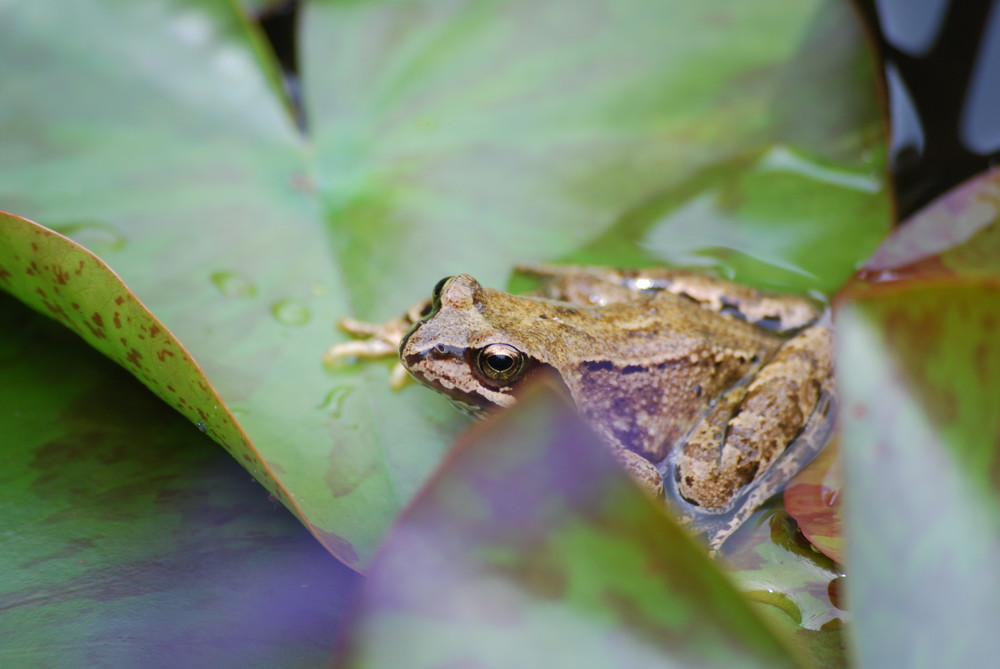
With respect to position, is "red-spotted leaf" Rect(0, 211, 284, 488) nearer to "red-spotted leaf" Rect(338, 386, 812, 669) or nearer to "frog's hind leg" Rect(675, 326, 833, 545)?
"red-spotted leaf" Rect(338, 386, 812, 669)

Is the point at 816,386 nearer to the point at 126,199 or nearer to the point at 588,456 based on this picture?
the point at 588,456

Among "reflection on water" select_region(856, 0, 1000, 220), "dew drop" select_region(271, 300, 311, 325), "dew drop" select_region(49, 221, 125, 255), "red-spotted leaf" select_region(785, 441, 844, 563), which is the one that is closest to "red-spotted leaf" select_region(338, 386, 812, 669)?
"red-spotted leaf" select_region(785, 441, 844, 563)

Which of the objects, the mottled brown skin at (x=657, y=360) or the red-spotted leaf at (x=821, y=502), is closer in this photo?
the red-spotted leaf at (x=821, y=502)

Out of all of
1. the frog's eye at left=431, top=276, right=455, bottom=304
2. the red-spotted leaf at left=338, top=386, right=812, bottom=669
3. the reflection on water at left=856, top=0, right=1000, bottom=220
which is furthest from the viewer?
the reflection on water at left=856, top=0, right=1000, bottom=220

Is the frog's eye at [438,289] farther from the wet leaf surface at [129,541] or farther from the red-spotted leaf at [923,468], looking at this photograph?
the red-spotted leaf at [923,468]

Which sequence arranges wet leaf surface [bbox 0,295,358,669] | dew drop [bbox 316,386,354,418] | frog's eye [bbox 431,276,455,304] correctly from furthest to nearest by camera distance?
frog's eye [bbox 431,276,455,304]
dew drop [bbox 316,386,354,418]
wet leaf surface [bbox 0,295,358,669]

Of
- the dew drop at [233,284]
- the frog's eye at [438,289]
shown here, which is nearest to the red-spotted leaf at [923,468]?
the frog's eye at [438,289]
